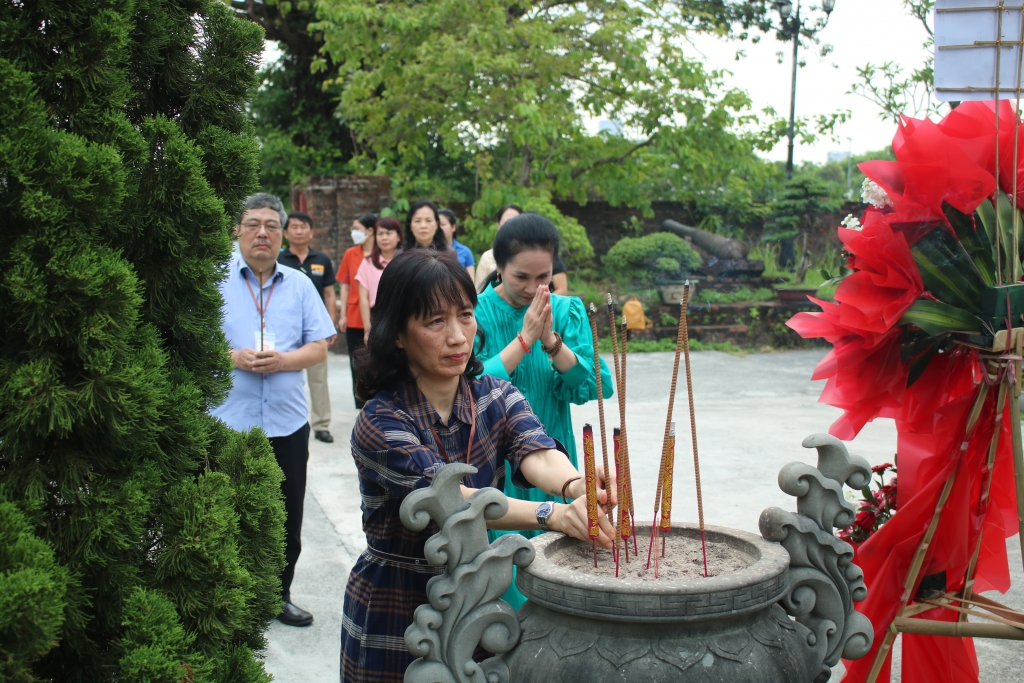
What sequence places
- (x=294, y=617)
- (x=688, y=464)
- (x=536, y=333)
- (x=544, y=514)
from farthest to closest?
(x=688, y=464)
(x=294, y=617)
(x=536, y=333)
(x=544, y=514)

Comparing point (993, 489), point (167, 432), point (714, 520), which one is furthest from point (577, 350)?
point (714, 520)

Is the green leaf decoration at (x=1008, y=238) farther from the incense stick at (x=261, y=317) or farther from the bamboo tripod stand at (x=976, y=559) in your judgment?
the incense stick at (x=261, y=317)

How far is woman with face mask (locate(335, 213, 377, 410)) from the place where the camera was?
7.09 meters

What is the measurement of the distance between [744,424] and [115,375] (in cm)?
644

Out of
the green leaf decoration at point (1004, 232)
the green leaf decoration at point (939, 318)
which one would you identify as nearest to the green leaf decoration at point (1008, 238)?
the green leaf decoration at point (1004, 232)

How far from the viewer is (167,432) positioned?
1576mm

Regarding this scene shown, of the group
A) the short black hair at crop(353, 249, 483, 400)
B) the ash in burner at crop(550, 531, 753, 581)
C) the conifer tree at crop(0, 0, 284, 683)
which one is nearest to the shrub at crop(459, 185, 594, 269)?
the short black hair at crop(353, 249, 483, 400)

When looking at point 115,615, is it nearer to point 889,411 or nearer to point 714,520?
point 889,411

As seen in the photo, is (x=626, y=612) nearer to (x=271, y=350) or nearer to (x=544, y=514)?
(x=544, y=514)

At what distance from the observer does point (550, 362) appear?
117 inches

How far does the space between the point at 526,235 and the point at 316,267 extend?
4153mm

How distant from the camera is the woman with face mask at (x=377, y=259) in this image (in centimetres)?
651

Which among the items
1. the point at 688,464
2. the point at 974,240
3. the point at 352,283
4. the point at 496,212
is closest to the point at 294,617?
the point at 974,240

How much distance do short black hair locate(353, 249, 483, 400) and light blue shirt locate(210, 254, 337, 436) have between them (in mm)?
1559
